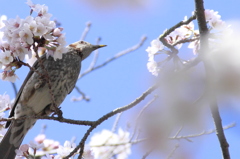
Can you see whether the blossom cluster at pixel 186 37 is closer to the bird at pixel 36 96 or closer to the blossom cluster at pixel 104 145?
the bird at pixel 36 96

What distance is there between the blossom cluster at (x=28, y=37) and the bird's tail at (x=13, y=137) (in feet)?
3.91

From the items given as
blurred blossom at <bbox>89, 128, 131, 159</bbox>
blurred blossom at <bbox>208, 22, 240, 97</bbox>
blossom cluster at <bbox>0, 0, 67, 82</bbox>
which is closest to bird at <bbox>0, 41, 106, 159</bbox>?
blossom cluster at <bbox>0, 0, 67, 82</bbox>

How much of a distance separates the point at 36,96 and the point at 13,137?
50cm

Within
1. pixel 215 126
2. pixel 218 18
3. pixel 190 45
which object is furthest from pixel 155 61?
pixel 215 126

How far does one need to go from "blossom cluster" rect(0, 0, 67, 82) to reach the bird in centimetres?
89

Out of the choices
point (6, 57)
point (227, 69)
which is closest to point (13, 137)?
point (6, 57)

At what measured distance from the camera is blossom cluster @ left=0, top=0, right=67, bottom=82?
86.8 inches

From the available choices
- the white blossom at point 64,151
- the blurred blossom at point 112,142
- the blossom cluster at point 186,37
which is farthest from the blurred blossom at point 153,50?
the blurred blossom at point 112,142

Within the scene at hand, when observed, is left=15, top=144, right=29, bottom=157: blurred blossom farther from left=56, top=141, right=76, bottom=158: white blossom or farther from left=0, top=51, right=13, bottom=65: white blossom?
left=0, top=51, right=13, bottom=65: white blossom

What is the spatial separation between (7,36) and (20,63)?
20 cm

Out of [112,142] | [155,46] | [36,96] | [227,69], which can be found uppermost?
[112,142]

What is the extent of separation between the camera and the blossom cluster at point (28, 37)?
2.21 meters

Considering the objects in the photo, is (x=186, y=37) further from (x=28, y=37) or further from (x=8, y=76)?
(x=8, y=76)

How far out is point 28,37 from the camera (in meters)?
2.20
